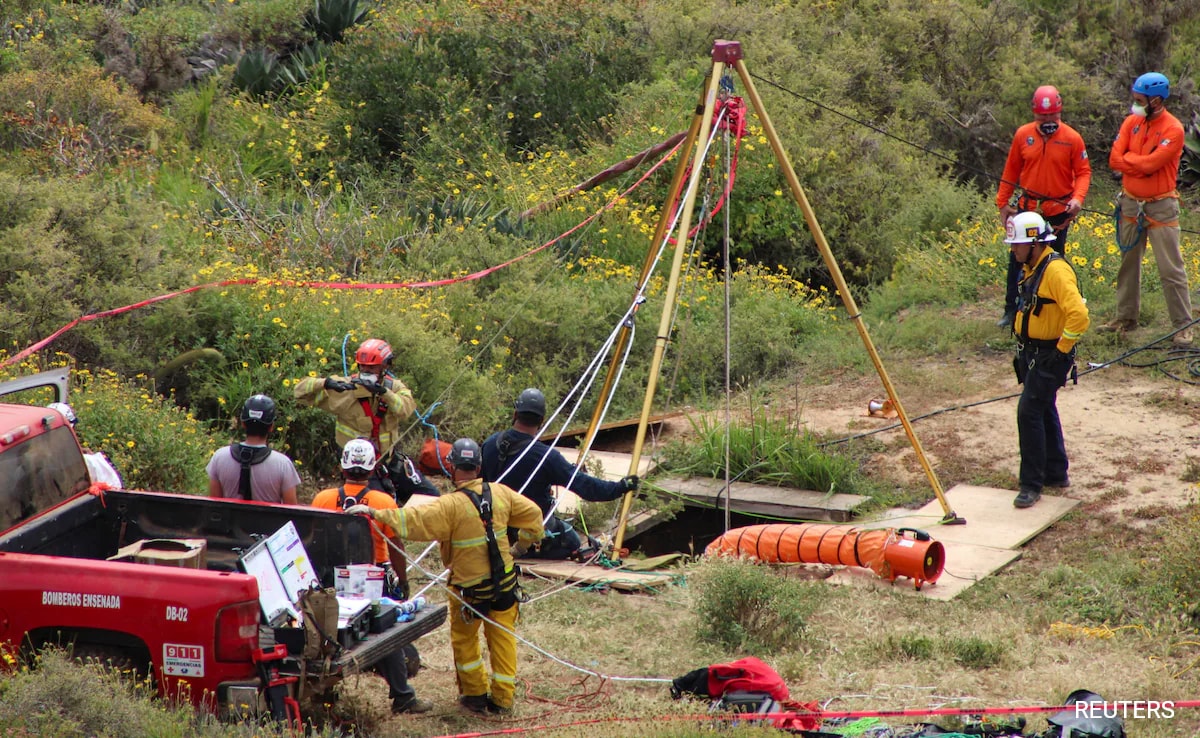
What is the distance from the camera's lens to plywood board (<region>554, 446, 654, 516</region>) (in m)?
9.44

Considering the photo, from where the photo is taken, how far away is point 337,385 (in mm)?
7672

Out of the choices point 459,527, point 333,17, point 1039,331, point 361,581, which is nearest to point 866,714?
point 459,527

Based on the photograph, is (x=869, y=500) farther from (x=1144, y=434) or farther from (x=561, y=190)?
(x=561, y=190)

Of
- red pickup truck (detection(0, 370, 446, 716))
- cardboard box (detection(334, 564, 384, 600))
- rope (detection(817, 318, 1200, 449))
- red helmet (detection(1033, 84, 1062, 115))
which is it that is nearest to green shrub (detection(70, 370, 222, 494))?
red pickup truck (detection(0, 370, 446, 716))

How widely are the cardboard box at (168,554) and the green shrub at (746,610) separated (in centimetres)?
283

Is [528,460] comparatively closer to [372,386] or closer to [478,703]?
[372,386]

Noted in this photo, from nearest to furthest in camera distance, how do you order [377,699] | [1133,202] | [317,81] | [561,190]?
[377,699] < [1133,202] < [561,190] < [317,81]

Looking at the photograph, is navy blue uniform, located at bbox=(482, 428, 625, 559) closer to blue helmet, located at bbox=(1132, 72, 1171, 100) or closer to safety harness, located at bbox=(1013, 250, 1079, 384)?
safety harness, located at bbox=(1013, 250, 1079, 384)

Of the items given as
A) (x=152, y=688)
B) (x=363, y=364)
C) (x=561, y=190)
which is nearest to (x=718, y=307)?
(x=561, y=190)

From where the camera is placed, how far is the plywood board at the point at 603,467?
31.0 ft

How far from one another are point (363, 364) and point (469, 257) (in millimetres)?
5202

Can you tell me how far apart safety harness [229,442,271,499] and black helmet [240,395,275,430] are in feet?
0.43

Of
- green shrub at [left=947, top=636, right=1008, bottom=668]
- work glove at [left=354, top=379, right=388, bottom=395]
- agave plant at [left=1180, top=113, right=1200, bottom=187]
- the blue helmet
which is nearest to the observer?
green shrub at [left=947, top=636, right=1008, bottom=668]

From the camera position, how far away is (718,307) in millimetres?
13391
